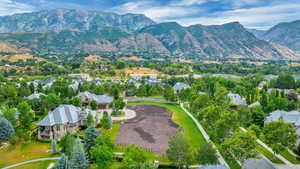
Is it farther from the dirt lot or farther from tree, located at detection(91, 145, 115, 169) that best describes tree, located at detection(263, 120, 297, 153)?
tree, located at detection(91, 145, 115, 169)

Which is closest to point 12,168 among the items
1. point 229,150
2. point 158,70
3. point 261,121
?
point 229,150

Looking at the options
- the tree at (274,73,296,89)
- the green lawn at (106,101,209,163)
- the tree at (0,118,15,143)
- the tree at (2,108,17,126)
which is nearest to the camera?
the green lawn at (106,101,209,163)

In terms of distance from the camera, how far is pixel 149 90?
246 feet

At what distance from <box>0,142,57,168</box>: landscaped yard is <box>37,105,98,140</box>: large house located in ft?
7.45

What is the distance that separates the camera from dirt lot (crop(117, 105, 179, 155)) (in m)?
33.8

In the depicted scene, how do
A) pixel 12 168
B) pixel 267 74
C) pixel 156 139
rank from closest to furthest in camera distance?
pixel 12 168 < pixel 156 139 < pixel 267 74

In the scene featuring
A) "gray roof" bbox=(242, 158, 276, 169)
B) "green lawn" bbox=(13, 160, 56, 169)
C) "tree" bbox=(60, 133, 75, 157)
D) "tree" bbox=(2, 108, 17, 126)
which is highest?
"tree" bbox=(2, 108, 17, 126)

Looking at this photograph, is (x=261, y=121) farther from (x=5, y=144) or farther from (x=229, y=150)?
(x=5, y=144)

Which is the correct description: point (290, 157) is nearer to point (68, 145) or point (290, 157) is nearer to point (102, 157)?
point (102, 157)

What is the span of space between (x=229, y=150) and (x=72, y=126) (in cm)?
2826

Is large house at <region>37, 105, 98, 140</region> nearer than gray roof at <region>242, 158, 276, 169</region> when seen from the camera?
No

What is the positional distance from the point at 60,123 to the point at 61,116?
5.68 feet

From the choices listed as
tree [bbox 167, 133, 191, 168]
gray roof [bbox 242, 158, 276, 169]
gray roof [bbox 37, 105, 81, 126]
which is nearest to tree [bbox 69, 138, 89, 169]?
tree [bbox 167, 133, 191, 168]

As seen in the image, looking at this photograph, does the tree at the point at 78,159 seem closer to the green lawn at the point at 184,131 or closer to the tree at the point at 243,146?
the green lawn at the point at 184,131
